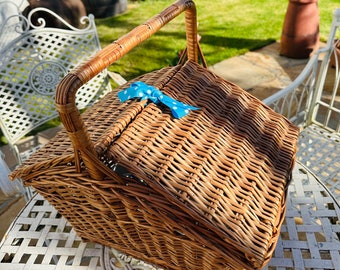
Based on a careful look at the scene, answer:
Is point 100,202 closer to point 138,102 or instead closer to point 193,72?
point 138,102

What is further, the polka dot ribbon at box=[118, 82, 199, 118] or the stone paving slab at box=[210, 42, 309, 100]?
the stone paving slab at box=[210, 42, 309, 100]

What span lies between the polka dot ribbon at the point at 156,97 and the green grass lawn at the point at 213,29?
2.13m

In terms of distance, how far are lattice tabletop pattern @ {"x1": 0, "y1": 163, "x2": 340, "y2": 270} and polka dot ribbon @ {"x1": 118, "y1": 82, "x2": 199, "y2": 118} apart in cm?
50

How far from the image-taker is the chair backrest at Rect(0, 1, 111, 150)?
1.65m

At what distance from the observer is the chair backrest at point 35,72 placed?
5.40ft

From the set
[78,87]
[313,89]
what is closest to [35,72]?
[78,87]

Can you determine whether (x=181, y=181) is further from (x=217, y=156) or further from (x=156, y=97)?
(x=156, y=97)

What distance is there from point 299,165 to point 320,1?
3.90 m

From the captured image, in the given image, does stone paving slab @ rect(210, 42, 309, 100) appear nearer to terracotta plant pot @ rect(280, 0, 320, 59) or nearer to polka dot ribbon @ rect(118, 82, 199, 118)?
terracotta plant pot @ rect(280, 0, 320, 59)

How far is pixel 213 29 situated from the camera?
3.97 m

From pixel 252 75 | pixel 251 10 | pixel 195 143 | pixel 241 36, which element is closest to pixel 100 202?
pixel 195 143

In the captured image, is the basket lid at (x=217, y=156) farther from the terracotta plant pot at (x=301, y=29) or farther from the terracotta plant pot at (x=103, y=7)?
the terracotta plant pot at (x=103, y=7)

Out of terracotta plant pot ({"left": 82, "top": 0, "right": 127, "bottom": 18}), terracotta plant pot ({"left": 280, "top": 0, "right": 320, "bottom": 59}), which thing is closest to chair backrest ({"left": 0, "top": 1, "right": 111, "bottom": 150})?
terracotta plant pot ({"left": 280, "top": 0, "right": 320, "bottom": 59})

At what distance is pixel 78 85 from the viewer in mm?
673
